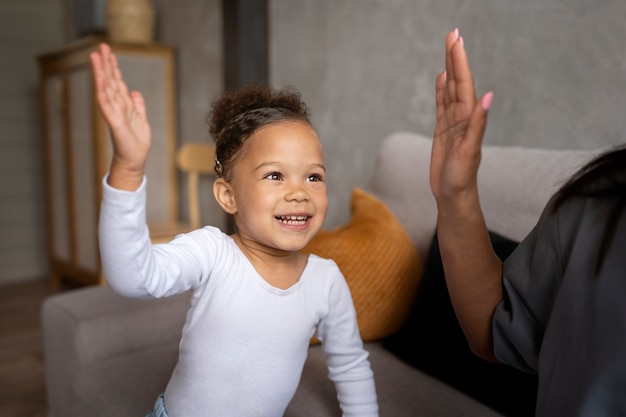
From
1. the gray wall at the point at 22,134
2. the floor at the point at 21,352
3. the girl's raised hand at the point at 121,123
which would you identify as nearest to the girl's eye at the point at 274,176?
the girl's raised hand at the point at 121,123

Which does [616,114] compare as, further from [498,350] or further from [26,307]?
[26,307]

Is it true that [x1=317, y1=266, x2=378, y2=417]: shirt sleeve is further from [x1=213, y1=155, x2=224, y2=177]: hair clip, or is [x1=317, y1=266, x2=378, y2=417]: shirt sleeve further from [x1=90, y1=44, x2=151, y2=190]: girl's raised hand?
[x1=90, y1=44, x2=151, y2=190]: girl's raised hand

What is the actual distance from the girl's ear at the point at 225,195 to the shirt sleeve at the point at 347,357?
0.72 ft

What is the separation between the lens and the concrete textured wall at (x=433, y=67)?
1.56 metres

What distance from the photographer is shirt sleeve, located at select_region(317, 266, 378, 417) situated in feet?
3.33

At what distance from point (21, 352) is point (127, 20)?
69.3 inches

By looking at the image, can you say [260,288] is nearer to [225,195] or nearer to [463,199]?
[225,195]

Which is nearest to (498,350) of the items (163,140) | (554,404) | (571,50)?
(554,404)

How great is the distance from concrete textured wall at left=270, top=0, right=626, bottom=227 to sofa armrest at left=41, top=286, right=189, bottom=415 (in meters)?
1.04

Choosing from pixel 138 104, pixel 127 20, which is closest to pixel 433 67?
pixel 138 104

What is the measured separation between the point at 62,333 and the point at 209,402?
0.75 m

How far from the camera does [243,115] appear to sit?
1007 millimetres

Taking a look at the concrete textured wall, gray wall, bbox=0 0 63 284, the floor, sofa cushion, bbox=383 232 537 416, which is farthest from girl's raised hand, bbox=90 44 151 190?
gray wall, bbox=0 0 63 284

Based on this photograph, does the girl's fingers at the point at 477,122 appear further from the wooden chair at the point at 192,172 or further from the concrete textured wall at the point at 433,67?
the wooden chair at the point at 192,172
